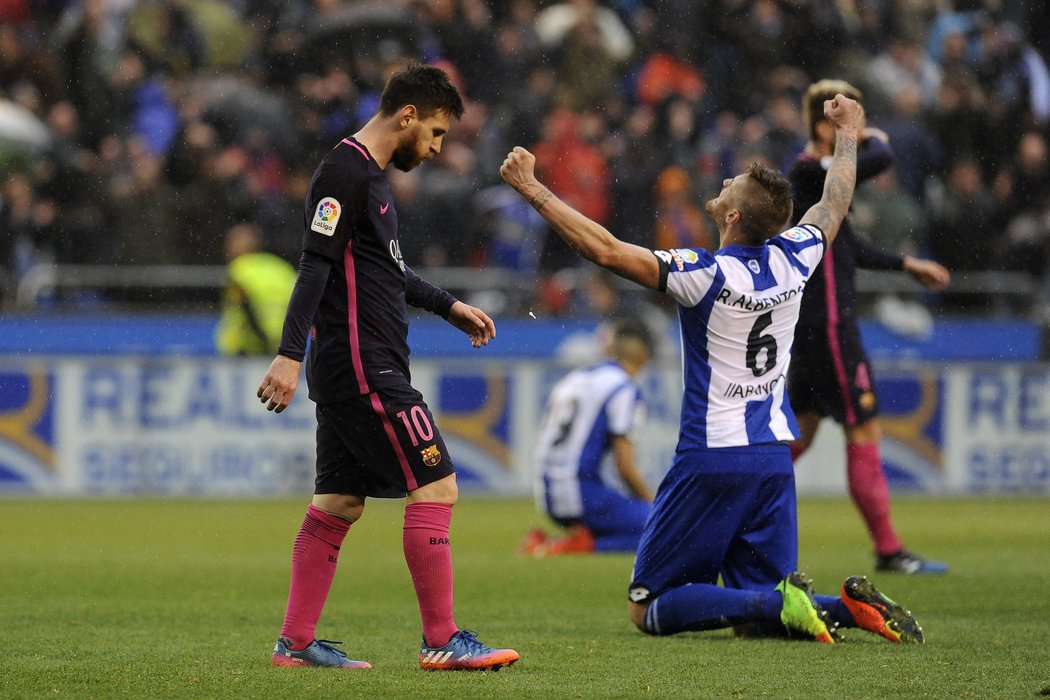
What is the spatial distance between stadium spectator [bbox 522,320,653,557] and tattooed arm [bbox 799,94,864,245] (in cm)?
412

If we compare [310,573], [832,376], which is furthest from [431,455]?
[832,376]

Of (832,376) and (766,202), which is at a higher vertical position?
(766,202)

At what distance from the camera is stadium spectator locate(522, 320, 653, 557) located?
10.5 meters

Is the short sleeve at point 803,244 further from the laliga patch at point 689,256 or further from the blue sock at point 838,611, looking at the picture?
A: the blue sock at point 838,611

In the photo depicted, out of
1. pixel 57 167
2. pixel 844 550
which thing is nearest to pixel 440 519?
pixel 844 550

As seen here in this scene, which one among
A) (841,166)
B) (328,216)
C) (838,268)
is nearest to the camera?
(328,216)

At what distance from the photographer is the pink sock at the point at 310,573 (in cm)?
561

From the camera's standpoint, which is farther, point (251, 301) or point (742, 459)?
point (251, 301)

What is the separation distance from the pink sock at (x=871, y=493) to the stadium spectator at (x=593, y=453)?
6.03 ft

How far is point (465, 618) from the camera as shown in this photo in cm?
715

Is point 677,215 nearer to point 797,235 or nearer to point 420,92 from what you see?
point 797,235

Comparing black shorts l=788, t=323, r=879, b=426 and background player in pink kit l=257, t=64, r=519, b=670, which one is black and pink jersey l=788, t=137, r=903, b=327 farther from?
background player in pink kit l=257, t=64, r=519, b=670

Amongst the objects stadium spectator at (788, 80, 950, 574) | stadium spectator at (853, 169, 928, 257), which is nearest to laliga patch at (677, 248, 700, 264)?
stadium spectator at (788, 80, 950, 574)

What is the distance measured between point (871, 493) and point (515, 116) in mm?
9606
